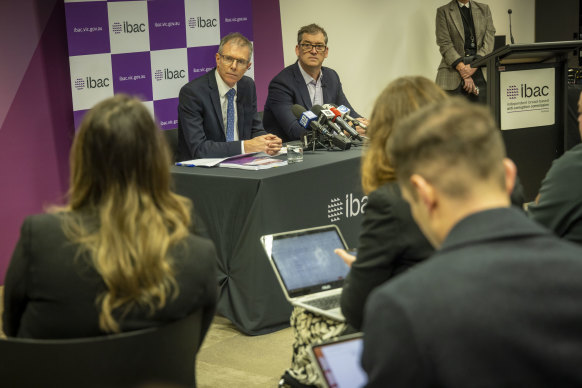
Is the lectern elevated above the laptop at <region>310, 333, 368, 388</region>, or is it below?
above

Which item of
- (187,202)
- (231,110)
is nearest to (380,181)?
(187,202)

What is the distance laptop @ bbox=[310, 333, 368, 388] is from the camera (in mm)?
1500

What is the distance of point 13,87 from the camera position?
4445 mm

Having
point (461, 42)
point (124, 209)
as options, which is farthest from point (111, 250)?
point (461, 42)

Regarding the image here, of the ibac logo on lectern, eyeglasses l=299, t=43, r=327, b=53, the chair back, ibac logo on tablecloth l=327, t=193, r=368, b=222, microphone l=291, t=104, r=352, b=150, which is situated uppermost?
eyeglasses l=299, t=43, r=327, b=53

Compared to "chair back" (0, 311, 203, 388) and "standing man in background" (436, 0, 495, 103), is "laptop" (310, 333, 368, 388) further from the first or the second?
"standing man in background" (436, 0, 495, 103)

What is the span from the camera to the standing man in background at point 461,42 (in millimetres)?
7359

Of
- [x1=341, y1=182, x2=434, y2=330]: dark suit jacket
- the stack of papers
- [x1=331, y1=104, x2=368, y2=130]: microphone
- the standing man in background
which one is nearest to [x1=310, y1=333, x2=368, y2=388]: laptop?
[x1=341, y1=182, x2=434, y2=330]: dark suit jacket

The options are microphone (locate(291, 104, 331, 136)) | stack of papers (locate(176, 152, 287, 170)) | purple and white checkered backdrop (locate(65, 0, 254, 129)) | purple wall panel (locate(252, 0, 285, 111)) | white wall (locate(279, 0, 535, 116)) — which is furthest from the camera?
white wall (locate(279, 0, 535, 116))

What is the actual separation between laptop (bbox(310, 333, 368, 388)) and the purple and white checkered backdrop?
10.8 feet

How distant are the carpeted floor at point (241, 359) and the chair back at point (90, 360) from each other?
1.55 meters

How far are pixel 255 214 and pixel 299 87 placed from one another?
172 cm

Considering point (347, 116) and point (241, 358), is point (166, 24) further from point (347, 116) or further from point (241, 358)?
point (241, 358)

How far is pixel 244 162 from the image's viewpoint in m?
3.68
